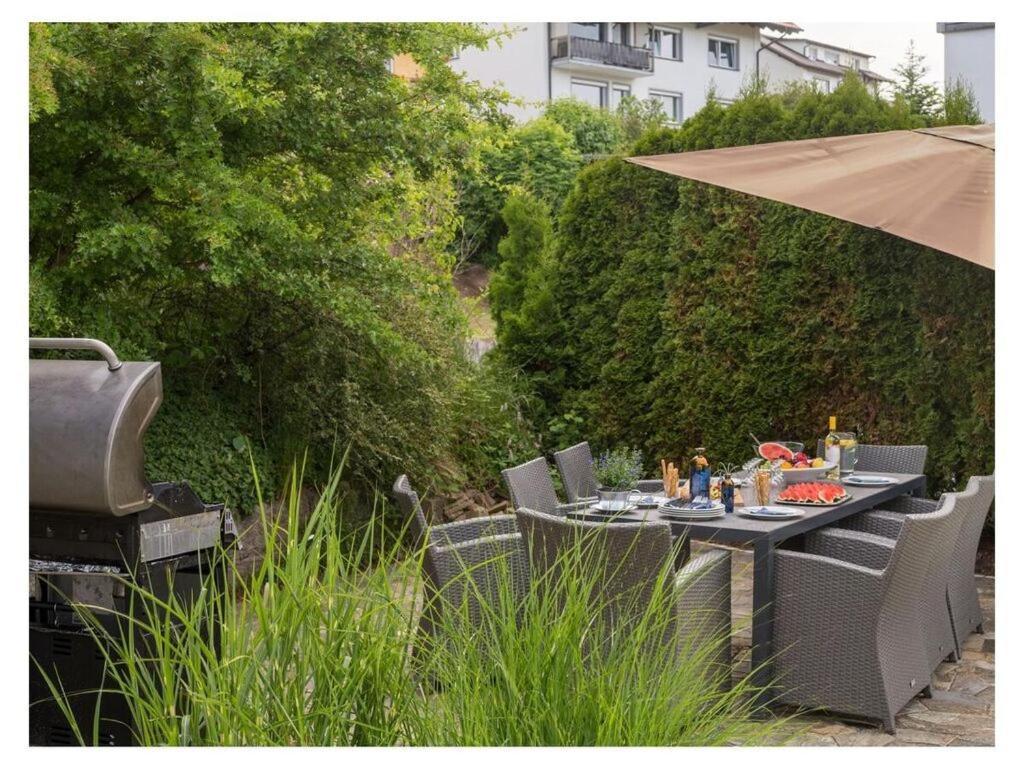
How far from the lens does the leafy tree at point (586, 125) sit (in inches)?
765

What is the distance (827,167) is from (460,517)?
12.4ft

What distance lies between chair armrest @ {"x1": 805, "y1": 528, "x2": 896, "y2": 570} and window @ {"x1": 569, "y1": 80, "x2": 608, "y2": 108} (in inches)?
757

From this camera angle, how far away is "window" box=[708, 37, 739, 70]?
23.8 m

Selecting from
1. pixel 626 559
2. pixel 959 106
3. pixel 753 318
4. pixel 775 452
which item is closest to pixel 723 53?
pixel 753 318

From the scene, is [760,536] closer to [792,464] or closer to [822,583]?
[822,583]

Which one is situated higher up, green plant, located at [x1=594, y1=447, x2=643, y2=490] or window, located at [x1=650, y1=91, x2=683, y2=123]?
window, located at [x1=650, y1=91, x2=683, y2=123]

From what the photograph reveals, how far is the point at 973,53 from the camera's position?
31.2ft

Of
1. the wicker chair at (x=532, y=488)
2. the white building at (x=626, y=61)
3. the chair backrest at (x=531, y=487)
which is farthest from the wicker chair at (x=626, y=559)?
the white building at (x=626, y=61)

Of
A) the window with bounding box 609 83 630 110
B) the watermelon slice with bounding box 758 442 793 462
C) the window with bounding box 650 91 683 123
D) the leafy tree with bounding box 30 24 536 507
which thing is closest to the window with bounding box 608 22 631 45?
the window with bounding box 609 83 630 110

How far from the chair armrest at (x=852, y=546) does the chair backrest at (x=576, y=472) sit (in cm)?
148

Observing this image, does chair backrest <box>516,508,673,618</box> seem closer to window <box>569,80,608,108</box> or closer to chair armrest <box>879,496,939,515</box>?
chair armrest <box>879,496,939,515</box>

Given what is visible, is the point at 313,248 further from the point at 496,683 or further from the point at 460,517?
the point at 496,683
